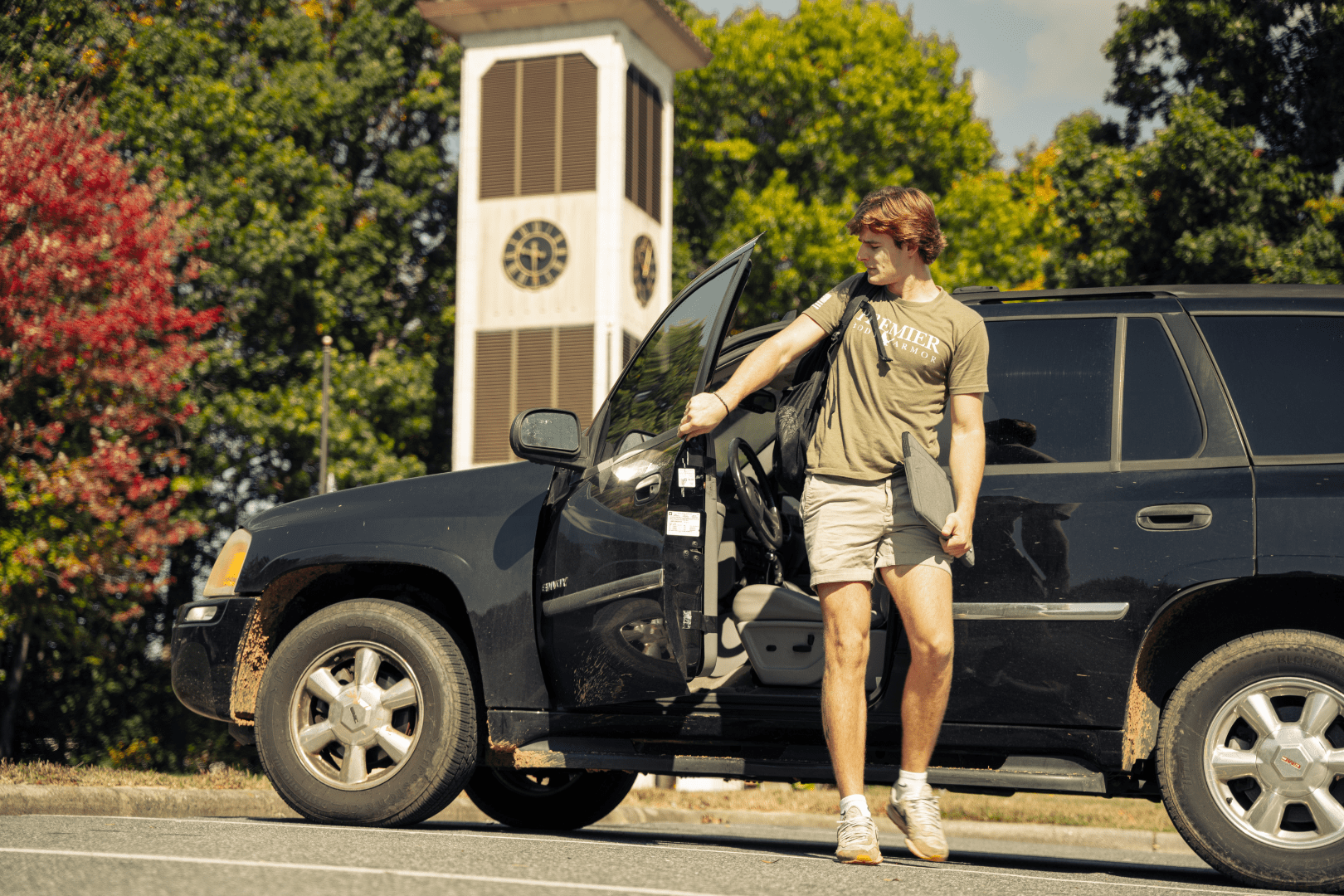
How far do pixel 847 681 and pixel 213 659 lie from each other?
7.77 feet

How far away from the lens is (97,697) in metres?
22.9

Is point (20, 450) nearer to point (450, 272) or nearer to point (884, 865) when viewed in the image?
point (450, 272)

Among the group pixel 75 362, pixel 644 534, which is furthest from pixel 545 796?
pixel 75 362

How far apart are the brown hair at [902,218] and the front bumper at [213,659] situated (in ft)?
8.46

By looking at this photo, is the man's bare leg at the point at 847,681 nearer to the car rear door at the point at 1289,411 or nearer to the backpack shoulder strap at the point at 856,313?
the backpack shoulder strap at the point at 856,313

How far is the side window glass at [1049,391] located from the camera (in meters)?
4.27

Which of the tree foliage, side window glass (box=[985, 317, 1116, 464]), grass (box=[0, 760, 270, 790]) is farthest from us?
the tree foliage

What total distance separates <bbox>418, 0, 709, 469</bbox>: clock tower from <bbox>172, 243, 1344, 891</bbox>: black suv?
1696cm

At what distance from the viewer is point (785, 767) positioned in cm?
438

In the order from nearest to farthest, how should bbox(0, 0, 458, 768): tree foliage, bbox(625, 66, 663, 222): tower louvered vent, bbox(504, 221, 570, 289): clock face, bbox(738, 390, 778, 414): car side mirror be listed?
bbox(738, 390, 778, 414): car side mirror
bbox(0, 0, 458, 768): tree foliage
bbox(504, 221, 570, 289): clock face
bbox(625, 66, 663, 222): tower louvered vent

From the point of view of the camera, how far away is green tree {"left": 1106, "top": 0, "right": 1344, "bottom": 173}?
16422 mm

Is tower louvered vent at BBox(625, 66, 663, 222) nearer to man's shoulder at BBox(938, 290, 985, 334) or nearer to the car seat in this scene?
the car seat

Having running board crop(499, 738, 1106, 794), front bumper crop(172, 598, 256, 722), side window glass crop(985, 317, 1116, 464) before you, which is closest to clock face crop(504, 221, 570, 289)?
front bumper crop(172, 598, 256, 722)

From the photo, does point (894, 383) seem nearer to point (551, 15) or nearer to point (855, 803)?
point (855, 803)
